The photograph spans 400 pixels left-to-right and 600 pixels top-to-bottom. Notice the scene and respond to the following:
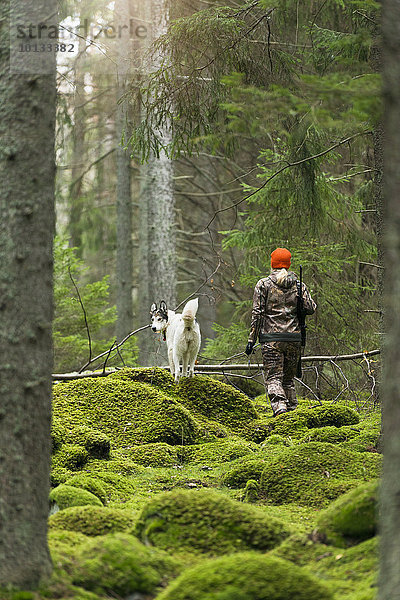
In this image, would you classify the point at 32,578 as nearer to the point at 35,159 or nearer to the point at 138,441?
the point at 35,159

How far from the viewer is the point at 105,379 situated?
29.1 feet

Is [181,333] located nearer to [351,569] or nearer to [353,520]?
[353,520]

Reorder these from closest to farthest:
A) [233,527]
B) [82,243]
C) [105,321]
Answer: [233,527], [105,321], [82,243]

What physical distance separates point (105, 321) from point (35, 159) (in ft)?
41.3

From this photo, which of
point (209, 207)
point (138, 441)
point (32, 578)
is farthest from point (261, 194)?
point (209, 207)

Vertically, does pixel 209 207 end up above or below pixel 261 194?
above

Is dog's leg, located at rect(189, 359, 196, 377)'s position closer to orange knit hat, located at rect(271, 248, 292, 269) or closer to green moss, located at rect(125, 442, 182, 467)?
green moss, located at rect(125, 442, 182, 467)

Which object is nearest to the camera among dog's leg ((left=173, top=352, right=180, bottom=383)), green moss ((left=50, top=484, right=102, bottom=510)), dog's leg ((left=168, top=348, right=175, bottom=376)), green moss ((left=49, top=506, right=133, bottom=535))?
green moss ((left=49, top=506, right=133, bottom=535))

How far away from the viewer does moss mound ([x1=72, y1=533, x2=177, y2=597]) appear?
3295mm

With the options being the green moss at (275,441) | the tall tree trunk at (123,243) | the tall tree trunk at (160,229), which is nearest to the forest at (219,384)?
the green moss at (275,441)

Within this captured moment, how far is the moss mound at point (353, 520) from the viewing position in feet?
12.6

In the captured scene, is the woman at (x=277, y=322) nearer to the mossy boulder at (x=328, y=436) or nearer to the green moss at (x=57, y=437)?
the mossy boulder at (x=328, y=436)

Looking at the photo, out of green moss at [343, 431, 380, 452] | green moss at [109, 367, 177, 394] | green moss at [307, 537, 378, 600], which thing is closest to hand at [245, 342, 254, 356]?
green moss at [109, 367, 177, 394]

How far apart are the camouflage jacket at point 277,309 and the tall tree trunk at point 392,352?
21.0ft
